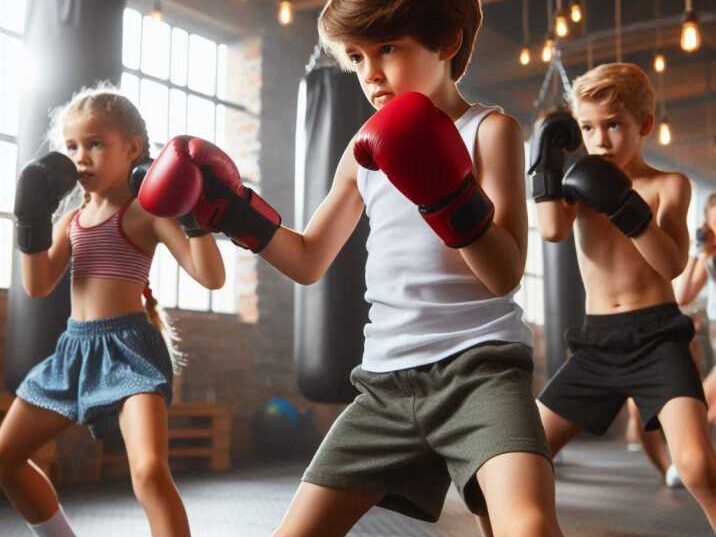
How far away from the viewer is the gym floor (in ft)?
9.64

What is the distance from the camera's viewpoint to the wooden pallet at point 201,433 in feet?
16.0

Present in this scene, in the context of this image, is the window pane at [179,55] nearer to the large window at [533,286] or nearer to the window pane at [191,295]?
the window pane at [191,295]

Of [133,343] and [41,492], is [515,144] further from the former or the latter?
[41,492]

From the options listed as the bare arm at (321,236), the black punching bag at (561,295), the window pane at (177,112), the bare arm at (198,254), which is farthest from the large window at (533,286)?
the bare arm at (321,236)

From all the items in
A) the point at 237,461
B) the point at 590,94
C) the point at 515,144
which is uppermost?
the point at 590,94

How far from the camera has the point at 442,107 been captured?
1.34m

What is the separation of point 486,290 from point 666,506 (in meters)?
2.58

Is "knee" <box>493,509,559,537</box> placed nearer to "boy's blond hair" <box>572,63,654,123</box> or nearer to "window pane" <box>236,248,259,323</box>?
"boy's blond hair" <box>572,63,654,123</box>

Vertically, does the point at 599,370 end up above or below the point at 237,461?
above

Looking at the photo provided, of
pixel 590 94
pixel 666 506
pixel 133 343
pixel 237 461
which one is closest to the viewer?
pixel 133 343

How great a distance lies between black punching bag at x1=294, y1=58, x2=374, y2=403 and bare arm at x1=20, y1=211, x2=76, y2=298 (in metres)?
1.31

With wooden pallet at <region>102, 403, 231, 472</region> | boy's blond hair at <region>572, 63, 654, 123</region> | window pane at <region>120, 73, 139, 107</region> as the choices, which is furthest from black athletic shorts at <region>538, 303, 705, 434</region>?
window pane at <region>120, 73, 139, 107</region>

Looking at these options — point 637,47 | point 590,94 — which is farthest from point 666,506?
point 637,47

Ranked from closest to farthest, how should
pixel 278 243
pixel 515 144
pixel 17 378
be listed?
1. pixel 515 144
2. pixel 278 243
3. pixel 17 378
